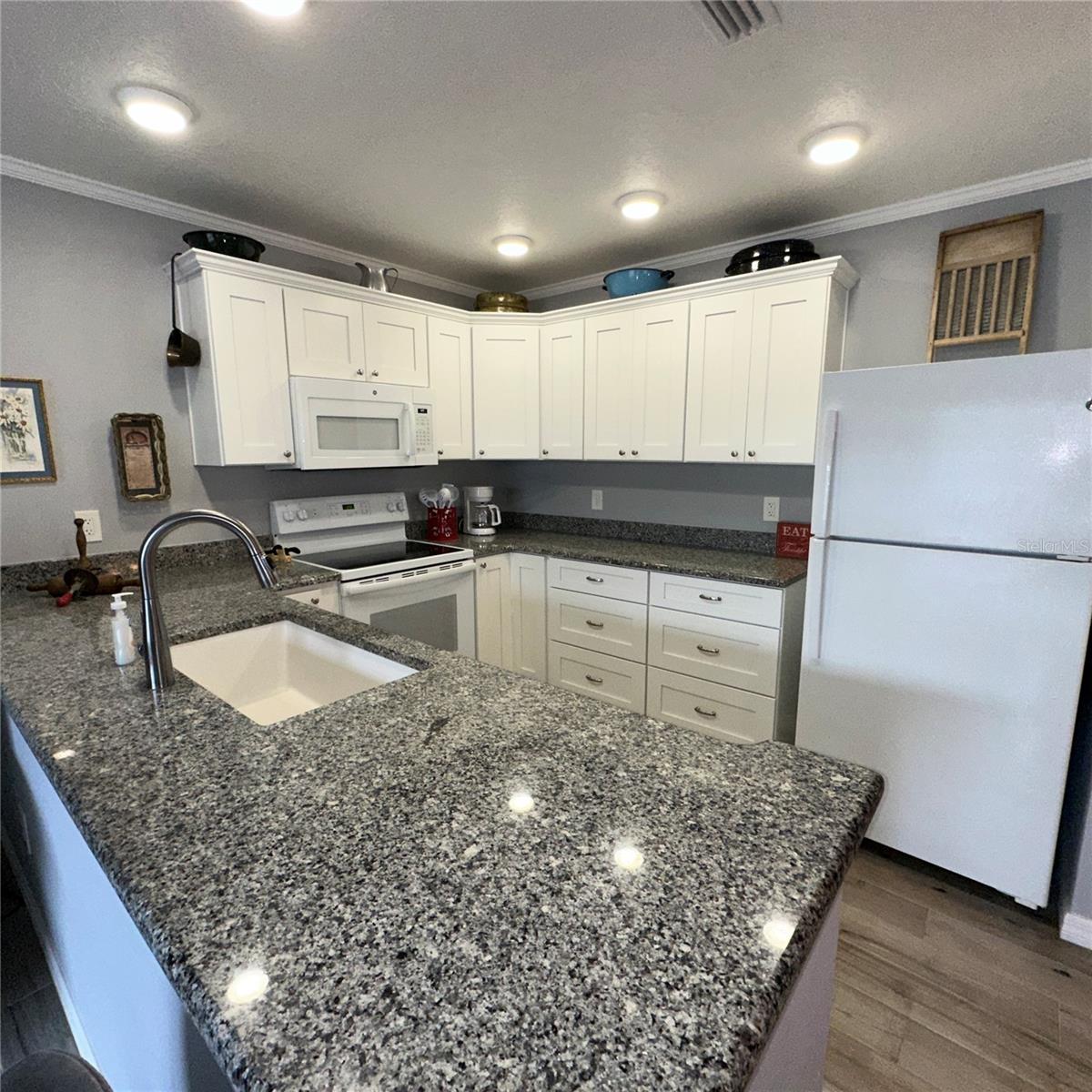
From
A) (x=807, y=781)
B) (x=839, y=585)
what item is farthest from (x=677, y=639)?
(x=807, y=781)

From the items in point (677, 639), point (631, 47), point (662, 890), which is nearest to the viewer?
point (662, 890)

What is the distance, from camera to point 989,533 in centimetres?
160

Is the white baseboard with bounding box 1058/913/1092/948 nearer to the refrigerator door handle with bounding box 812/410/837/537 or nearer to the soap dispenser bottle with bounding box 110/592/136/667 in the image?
the refrigerator door handle with bounding box 812/410/837/537

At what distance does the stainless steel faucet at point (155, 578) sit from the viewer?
1.04 metres

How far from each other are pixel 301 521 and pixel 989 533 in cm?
271

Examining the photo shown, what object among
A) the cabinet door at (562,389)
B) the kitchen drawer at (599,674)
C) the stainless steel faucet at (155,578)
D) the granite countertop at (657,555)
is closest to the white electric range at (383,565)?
the granite countertop at (657,555)

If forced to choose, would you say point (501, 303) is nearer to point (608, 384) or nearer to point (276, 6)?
point (608, 384)

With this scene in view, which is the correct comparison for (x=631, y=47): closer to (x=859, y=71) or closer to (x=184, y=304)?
(x=859, y=71)

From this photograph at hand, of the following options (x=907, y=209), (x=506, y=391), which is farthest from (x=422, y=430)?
(x=907, y=209)

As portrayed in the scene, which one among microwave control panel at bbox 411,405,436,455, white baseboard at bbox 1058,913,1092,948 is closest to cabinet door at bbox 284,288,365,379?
microwave control panel at bbox 411,405,436,455

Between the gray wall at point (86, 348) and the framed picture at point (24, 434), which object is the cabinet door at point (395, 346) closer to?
the gray wall at point (86, 348)

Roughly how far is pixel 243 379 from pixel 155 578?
151 centimetres

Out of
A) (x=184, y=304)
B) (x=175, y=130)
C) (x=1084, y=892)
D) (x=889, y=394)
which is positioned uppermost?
(x=175, y=130)

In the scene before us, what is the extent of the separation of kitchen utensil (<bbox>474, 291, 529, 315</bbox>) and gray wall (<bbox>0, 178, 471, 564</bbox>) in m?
1.43
